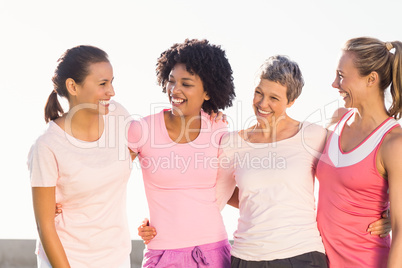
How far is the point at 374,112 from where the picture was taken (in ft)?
6.97

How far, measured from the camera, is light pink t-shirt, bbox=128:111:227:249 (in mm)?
2277

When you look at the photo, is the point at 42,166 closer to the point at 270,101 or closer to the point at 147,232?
the point at 147,232

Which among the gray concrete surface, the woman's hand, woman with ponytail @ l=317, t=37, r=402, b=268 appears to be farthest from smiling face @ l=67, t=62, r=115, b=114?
the gray concrete surface

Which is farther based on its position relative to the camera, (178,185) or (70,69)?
(178,185)

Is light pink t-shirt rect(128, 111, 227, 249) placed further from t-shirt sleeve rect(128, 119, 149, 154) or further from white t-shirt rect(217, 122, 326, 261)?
white t-shirt rect(217, 122, 326, 261)

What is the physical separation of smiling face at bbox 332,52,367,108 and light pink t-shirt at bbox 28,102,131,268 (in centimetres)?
103

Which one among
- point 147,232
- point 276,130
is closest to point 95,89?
point 147,232

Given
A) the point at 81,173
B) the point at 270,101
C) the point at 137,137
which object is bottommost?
the point at 81,173

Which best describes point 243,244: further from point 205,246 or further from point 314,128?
point 314,128

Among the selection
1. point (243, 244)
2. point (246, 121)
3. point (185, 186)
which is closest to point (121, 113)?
point (185, 186)

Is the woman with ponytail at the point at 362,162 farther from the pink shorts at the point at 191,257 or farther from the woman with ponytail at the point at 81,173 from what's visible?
the woman with ponytail at the point at 81,173

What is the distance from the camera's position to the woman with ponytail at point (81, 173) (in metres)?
2.01

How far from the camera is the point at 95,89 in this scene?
2.17 metres

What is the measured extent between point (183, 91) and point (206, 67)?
19cm
